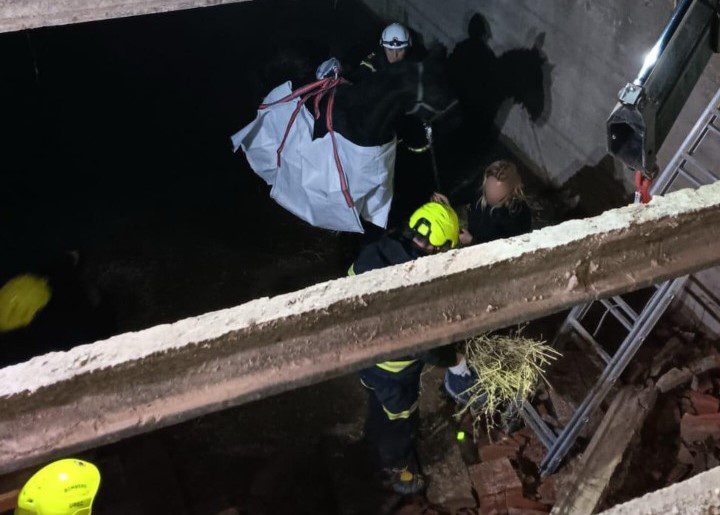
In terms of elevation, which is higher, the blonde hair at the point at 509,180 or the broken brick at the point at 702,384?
the blonde hair at the point at 509,180

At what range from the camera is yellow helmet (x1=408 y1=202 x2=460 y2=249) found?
11.2 ft

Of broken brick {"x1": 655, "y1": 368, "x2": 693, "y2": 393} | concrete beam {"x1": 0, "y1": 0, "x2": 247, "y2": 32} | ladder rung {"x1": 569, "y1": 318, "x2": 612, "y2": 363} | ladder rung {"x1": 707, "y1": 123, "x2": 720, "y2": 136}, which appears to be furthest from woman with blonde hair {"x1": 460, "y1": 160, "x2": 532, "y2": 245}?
concrete beam {"x1": 0, "y1": 0, "x2": 247, "y2": 32}

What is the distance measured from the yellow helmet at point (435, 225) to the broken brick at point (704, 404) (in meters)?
2.07

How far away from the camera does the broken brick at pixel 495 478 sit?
3826 mm

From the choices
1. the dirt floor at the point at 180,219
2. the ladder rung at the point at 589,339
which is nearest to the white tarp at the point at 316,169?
the dirt floor at the point at 180,219

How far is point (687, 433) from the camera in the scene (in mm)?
3865

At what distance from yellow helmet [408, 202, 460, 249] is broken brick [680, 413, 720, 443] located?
203 cm

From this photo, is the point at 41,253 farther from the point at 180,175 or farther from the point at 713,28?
the point at 713,28

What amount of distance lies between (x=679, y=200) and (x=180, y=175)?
210 inches

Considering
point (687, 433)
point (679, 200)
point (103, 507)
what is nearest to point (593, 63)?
point (687, 433)

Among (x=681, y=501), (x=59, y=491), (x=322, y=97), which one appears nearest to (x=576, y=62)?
(x=322, y=97)

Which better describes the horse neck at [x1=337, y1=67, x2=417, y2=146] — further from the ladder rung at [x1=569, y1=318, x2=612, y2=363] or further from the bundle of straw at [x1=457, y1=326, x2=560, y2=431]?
the ladder rung at [x1=569, y1=318, x2=612, y2=363]

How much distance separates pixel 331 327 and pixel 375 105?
2895 mm

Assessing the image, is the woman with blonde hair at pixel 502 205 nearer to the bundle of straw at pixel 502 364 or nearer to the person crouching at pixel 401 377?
the person crouching at pixel 401 377
